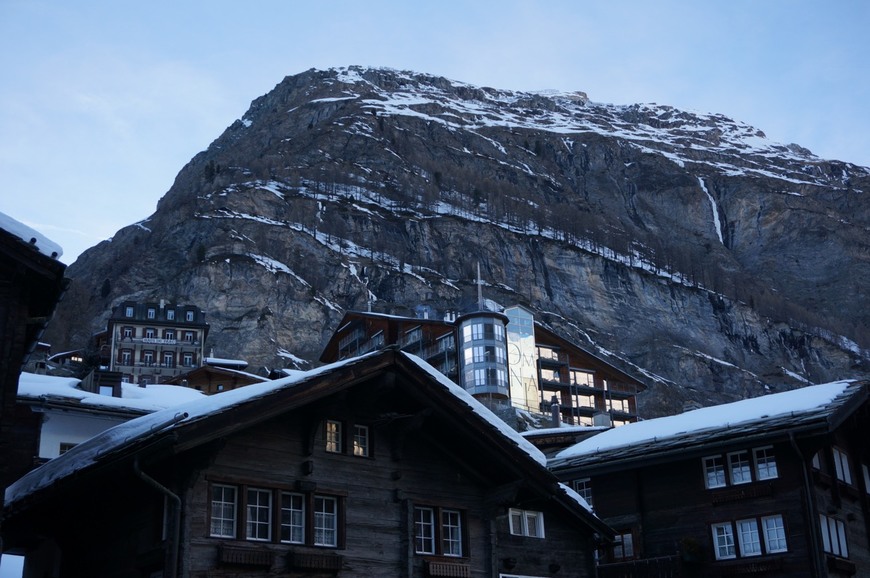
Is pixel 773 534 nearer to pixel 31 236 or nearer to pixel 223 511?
pixel 223 511

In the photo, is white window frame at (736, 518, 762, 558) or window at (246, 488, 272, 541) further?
white window frame at (736, 518, 762, 558)

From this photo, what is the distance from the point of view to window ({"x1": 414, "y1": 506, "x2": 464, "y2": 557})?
23094mm

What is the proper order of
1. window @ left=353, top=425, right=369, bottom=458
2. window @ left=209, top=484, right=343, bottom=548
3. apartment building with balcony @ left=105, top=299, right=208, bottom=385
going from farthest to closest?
apartment building with balcony @ left=105, top=299, right=208, bottom=385 → window @ left=353, top=425, right=369, bottom=458 → window @ left=209, top=484, right=343, bottom=548

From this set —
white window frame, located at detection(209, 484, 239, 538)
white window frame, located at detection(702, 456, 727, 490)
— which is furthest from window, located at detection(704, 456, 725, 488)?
white window frame, located at detection(209, 484, 239, 538)

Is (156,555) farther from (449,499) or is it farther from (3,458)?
(449,499)

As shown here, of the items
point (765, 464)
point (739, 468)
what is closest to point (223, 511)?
point (739, 468)

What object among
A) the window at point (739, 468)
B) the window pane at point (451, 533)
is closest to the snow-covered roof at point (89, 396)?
the window pane at point (451, 533)

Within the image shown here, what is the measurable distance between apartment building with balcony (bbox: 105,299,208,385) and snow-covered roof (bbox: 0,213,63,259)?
111m

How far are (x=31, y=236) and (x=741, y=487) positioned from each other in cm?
2348

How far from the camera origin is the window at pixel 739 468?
34312 millimetres

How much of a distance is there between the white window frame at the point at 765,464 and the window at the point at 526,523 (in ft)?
36.7

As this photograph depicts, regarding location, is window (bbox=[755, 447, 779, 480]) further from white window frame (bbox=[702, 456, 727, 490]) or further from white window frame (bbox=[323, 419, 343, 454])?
white window frame (bbox=[323, 419, 343, 454])

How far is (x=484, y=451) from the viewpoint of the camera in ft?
77.2

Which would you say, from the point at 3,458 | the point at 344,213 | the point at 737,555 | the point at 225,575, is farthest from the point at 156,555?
the point at 344,213
